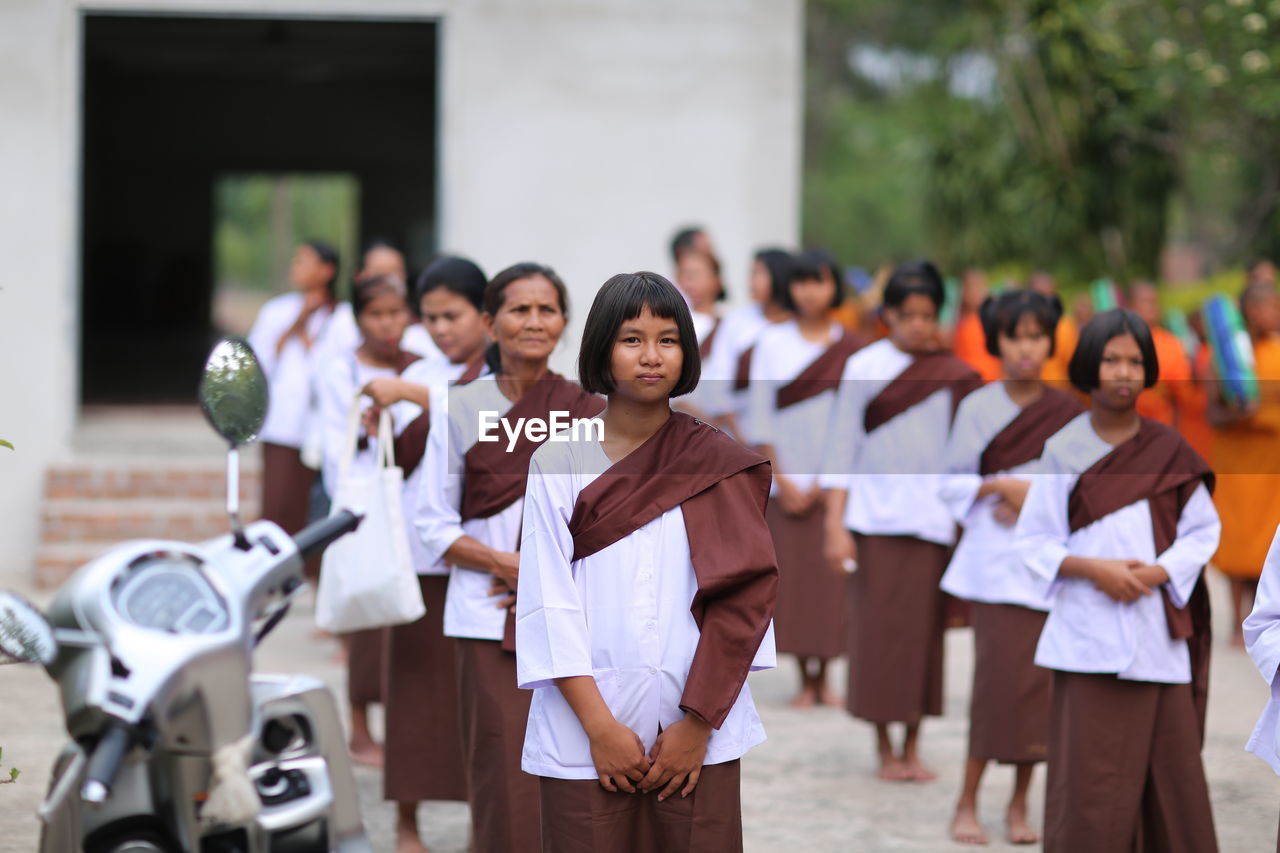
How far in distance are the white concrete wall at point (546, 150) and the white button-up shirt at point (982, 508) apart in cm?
472

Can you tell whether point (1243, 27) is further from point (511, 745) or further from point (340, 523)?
point (340, 523)

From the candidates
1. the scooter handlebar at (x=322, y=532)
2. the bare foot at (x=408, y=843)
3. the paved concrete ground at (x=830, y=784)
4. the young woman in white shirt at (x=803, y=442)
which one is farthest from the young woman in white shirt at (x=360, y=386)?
the scooter handlebar at (x=322, y=532)

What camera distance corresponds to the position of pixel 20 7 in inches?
390

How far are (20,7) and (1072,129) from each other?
12.0 m

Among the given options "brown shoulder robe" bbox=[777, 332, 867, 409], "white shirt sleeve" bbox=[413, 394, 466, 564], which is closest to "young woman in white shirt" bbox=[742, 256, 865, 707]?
"brown shoulder robe" bbox=[777, 332, 867, 409]

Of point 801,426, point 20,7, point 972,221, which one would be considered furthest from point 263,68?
point 801,426

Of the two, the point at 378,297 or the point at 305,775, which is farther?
the point at 378,297

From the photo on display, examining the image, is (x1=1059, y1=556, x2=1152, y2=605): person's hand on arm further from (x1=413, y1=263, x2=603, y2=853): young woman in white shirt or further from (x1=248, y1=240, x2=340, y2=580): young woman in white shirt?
(x1=248, y1=240, x2=340, y2=580): young woman in white shirt

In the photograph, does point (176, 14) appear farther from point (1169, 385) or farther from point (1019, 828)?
point (1019, 828)

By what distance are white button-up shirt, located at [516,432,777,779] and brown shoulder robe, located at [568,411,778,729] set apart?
0.03 m

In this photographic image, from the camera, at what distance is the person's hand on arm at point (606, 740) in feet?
10.3

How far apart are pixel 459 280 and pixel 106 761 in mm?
2962

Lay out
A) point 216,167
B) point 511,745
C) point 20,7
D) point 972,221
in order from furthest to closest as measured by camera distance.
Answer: point 216,167
point 972,221
point 20,7
point 511,745

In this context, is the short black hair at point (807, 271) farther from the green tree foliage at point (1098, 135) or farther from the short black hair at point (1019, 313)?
the green tree foliage at point (1098, 135)
